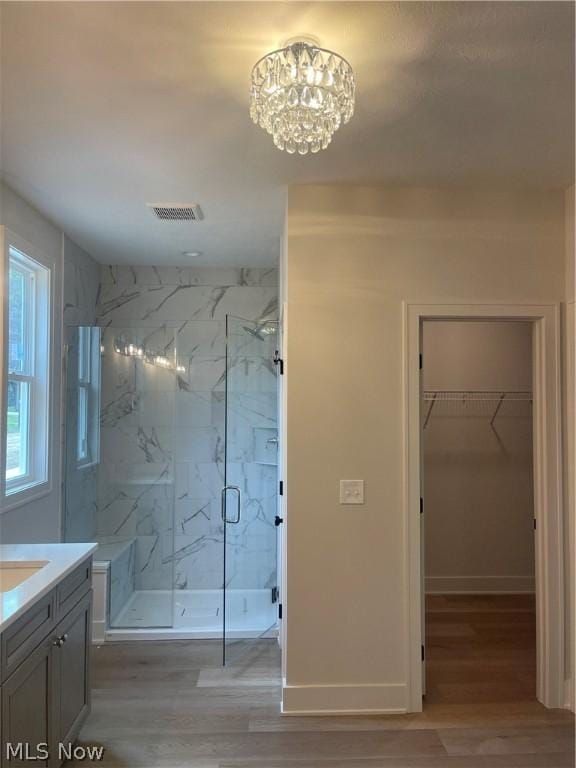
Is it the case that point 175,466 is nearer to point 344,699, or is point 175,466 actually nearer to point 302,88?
point 344,699

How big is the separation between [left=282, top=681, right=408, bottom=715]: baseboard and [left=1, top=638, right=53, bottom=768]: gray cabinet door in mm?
1231

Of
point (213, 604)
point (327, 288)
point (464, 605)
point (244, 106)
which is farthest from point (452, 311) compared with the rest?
point (213, 604)

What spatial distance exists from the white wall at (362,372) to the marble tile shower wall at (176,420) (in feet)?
4.41

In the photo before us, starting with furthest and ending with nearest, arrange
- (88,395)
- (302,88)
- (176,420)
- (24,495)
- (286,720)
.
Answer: (176,420) < (88,395) < (24,495) < (286,720) < (302,88)

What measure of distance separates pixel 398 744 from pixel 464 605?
201 centimetres

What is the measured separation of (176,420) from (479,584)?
3.04 meters

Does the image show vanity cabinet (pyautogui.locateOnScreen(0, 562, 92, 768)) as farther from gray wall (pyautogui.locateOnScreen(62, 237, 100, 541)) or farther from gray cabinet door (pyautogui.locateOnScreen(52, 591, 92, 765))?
gray wall (pyautogui.locateOnScreen(62, 237, 100, 541))

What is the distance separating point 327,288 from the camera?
2.79 metres

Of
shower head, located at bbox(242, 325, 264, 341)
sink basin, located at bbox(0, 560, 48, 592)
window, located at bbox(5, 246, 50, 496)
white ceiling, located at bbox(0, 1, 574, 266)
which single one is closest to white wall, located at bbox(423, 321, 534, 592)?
shower head, located at bbox(242, 325, 264, 341)

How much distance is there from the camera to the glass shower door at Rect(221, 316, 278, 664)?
3631 mm

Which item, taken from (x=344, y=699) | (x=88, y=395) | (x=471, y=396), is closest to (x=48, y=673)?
(x=344, y=699)

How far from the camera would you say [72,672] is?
88.4 inches

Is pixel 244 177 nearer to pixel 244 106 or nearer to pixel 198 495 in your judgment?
pixel 244 106

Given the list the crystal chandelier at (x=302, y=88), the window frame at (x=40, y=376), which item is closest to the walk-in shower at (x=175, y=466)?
the window frame at (x=40, y=376)
